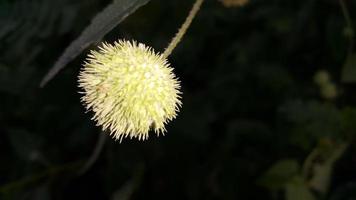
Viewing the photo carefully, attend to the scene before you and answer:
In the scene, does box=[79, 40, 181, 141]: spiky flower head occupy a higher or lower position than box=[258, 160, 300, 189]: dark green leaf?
higher

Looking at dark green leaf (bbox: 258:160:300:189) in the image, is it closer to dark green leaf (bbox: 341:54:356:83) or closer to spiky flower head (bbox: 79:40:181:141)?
dark green leaf (bbox: 341:54:356:83)

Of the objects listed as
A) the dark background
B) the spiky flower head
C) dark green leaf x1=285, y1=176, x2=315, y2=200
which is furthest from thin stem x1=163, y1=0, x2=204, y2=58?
dark green leaf x1=285, y1=176, x2=315, y2=200

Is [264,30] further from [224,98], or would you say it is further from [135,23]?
[135,23]

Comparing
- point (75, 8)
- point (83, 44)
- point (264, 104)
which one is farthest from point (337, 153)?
point (83, 44)

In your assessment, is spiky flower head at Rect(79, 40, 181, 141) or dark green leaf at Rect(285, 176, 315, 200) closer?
spiky flower head at Rect(79, 40, 181, 141)

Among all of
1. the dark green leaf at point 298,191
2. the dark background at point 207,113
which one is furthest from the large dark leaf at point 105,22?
the dark green leaf at point 298,191

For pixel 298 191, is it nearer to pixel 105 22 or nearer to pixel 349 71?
pixel 349 71

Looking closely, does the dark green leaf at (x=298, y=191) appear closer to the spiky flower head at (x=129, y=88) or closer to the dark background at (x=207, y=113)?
the dark background at (x=207, y=113)
